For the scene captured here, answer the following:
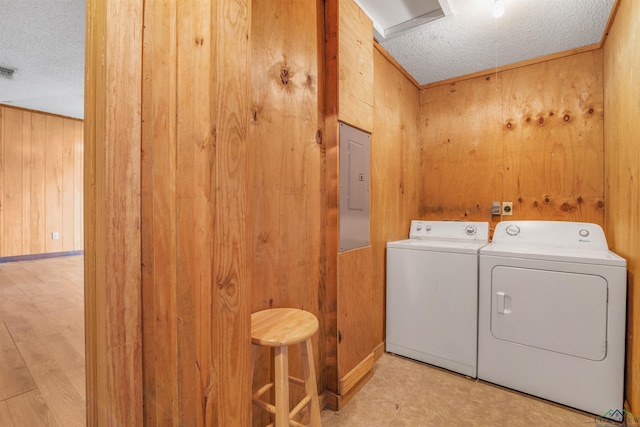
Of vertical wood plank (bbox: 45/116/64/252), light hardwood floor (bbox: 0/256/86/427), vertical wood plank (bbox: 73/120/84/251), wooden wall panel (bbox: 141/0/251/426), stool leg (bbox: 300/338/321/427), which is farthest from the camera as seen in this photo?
vertical wood plank (bbox: 73/120/84/251)

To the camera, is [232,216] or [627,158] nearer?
[232,216]

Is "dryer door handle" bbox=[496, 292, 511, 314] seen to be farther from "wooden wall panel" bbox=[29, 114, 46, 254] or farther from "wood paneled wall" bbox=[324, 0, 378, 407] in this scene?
"wooden wall panel" bbox=[29, 114, 46, 254]

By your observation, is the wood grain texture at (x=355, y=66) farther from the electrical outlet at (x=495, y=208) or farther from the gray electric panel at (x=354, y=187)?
the electrical outlet at (x=495, y=208)

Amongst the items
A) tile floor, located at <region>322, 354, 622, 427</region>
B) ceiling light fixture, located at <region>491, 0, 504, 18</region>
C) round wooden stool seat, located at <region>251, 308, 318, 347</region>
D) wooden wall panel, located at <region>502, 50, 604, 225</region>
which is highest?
ceiling light fixture, located at <region>491, 0, 504, 18</region>

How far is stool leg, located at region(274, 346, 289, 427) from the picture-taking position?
0.95 meters

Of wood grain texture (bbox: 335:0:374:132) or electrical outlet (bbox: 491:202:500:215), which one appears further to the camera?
electrical outlet (bbox: 491:202:500:215)

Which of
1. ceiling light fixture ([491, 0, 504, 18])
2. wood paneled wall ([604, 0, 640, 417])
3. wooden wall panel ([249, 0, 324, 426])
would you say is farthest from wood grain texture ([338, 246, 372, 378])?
ceiling light fixture ([491, 0, 504, 18])

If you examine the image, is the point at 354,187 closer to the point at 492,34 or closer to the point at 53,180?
the point at 492,34

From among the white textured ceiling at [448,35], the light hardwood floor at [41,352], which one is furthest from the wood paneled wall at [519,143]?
the light hardwood floor at [41,352]

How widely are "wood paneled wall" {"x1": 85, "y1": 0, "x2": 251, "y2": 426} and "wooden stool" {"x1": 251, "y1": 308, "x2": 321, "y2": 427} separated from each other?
0.32 feet

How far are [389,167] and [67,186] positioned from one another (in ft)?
18.2

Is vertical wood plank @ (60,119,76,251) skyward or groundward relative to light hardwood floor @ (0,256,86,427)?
skyward

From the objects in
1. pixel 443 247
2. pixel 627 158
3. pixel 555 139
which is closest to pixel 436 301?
pixel 443 247

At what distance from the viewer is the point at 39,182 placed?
4.53 m
